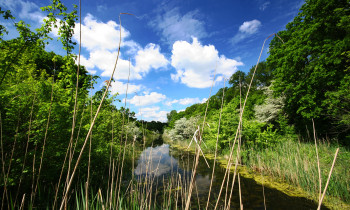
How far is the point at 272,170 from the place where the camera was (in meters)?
5.76

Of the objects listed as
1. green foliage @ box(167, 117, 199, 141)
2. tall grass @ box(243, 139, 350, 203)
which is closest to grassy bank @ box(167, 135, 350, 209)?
tall grass @ box(243, 139, 350, 203)

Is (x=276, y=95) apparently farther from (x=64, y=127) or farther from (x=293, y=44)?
(x=64, y=127)

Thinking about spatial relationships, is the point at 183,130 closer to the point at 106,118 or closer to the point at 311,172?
the point at 106,118

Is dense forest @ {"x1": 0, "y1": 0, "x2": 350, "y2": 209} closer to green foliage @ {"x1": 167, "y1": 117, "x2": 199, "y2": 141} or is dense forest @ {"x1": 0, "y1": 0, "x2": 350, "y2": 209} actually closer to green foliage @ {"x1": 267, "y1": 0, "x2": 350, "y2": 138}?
green foliage @ {"x1": 267, "y1": 0, "x2": 350, "y2": 138}

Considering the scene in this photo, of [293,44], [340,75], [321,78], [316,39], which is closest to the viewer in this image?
[340,75]

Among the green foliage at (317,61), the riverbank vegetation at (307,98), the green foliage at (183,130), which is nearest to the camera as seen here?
the riverbank vegetation at (307,98)

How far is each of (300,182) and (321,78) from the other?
6.64 m

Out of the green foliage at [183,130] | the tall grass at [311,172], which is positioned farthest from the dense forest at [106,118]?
the green foliage at [183,130]

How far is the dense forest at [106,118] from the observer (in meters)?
2.65

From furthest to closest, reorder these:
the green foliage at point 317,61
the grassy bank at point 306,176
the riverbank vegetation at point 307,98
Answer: the green foliage at point 317,61
the riverbank vegetation at point 307,98
the grassy bank at point 306,176

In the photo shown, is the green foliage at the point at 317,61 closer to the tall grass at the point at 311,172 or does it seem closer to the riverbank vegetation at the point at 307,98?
the riverbank vegetation at the point at 307,98

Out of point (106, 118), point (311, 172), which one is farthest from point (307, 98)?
point (106, 118)

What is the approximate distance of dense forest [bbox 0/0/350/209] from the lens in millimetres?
2646

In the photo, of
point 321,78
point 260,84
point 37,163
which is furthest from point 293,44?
point 37,163
